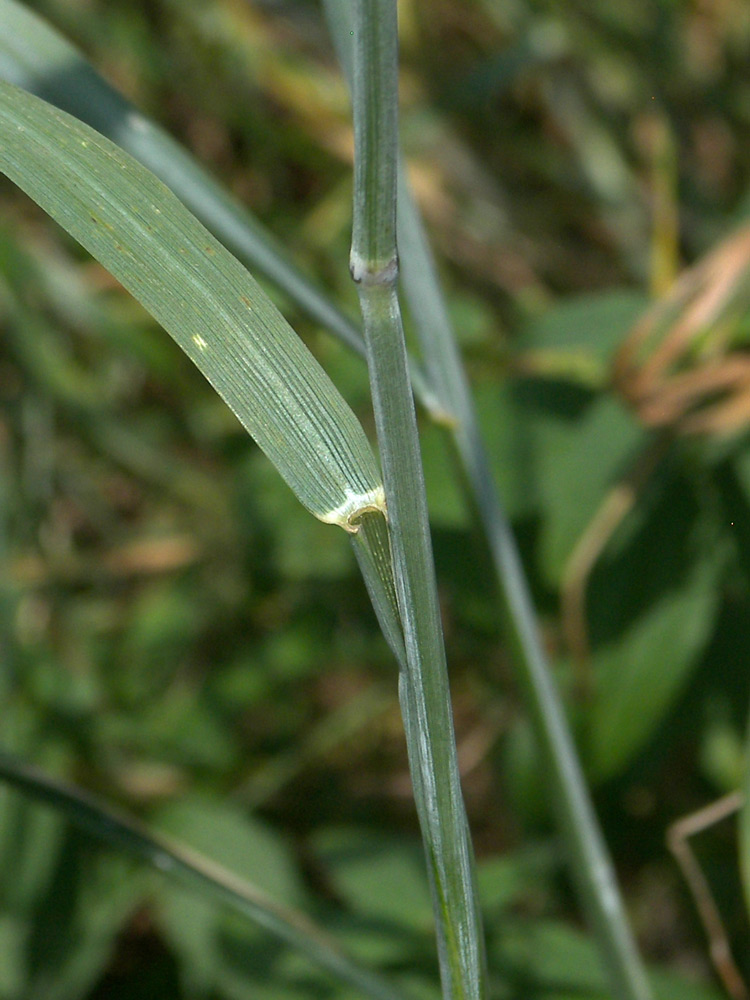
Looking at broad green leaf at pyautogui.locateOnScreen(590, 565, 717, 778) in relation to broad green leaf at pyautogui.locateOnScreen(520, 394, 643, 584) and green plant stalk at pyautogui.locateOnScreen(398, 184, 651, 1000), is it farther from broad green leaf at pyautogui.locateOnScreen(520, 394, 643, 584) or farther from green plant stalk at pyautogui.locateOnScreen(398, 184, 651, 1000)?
green plant stalk at pyautogui.locateOnScreen(398, 184, 651, 1000)

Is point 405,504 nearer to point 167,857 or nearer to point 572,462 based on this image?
point 167,857

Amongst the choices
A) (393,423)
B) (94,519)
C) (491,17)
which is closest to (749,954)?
(393,423)

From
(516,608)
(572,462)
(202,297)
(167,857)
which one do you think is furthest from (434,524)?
(202,297)

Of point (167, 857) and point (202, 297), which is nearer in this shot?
point (202, 297)

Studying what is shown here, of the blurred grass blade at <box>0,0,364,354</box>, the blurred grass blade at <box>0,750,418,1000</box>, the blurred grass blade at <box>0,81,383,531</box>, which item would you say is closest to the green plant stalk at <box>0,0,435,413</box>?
the blurred grass blade at <box>0,0,364,354</box>

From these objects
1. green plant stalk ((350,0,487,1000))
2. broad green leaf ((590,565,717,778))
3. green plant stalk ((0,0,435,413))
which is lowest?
green plant stalk ((350,0,487,1000))

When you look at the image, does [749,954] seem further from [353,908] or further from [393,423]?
[393,423]
